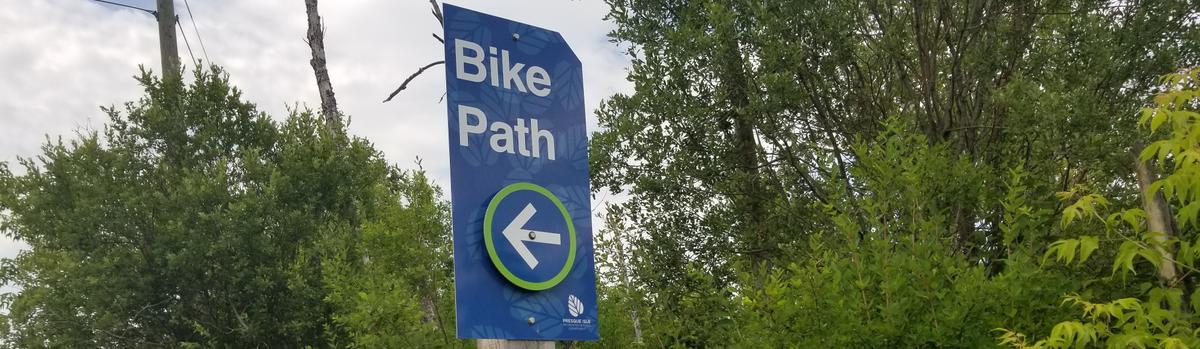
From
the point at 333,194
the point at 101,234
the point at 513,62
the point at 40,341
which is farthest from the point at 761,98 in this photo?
the point at 40,341

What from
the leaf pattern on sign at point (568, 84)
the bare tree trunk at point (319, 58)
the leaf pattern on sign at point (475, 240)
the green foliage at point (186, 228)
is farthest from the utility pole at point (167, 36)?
the leaf pattern on sign at point (475, 240)

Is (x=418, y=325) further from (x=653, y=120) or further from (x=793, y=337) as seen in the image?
(x=793, y=337)

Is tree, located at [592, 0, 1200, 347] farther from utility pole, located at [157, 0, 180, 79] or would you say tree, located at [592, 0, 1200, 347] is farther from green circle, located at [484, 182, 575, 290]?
utility pole, located at [157, 0, 180, 79]

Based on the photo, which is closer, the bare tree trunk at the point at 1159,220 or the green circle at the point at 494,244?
the bare tree trunk at the point at 1159,220

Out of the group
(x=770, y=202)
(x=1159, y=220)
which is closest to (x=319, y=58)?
(x=770, y=202)

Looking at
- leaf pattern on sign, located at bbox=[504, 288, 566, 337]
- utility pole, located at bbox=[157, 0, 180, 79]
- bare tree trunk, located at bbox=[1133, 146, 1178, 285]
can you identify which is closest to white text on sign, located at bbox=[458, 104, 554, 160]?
leaf pattern on sign, located at bbox=[504, 288, 566, 337]

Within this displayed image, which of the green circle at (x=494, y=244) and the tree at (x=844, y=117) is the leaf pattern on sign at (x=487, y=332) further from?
the tree at (x=844, y=117)

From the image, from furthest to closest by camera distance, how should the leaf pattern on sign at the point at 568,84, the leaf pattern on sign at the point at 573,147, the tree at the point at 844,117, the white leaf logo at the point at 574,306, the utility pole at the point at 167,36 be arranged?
Result: 1. the utility pole at the point at 167,36
2. the tree at the point at 844,117
3. the leaf pattern on sign at the point at 568,84
4. the leaf pattern on sign at the point at 573,147
5. the white leaf logo at the point at 574,306

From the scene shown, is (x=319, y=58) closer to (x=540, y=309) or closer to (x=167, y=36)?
(x=167, y=36)

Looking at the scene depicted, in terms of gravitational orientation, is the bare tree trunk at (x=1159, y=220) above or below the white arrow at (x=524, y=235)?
below

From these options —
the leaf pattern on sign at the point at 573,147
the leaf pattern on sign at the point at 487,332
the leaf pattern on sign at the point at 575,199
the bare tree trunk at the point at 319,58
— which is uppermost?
the bare tree trunk at the point at 319,58

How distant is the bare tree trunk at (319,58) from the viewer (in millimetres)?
13328

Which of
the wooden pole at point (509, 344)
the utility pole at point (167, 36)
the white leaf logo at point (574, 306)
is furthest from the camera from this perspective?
the utility pole at point (167, 36)

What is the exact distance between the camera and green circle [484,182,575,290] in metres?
4.05
